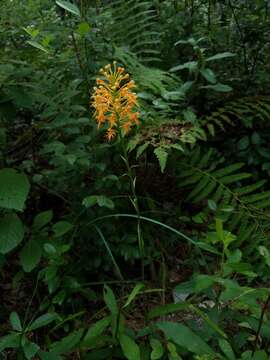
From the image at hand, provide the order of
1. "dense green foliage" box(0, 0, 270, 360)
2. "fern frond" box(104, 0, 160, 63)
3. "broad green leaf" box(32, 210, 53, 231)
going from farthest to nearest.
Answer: "fern frond" box(104, 0, 160, 63)
"broad green leaf" box(32, 210, 53, 231)
"dense green foliage" box(0, 0, 270, 360)

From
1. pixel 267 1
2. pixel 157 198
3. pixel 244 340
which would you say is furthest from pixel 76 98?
pixel 267 1

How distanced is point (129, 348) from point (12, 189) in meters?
0.68

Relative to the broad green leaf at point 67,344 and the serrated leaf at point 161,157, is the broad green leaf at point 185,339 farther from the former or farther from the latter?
the serrated leaf at point 161,157

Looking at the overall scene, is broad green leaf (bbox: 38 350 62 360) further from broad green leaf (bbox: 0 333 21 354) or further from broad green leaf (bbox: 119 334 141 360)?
broad green leaf (bbox: 119 334 141 360)

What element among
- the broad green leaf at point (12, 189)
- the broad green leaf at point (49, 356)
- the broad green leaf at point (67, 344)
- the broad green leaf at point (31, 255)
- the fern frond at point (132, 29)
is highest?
the fern frond at point (132, 29)

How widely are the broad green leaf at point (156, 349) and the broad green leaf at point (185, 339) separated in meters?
0.07

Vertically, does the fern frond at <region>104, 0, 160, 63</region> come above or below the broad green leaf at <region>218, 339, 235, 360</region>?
above

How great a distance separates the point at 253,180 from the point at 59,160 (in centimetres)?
125

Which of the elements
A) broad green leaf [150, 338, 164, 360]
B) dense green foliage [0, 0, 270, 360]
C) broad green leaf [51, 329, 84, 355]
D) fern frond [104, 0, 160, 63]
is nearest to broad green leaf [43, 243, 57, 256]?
dense green foliage [0, 0, 270, 360]

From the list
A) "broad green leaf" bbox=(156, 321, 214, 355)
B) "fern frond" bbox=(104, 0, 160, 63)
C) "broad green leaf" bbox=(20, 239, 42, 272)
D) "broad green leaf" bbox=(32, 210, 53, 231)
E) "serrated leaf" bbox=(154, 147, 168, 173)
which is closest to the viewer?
"broad green leaf" bbox=(156, 321, 214, 355)

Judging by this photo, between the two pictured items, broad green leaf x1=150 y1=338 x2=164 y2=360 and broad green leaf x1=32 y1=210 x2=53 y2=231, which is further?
broad green leaf x1=32 y1=210 x2=53 y2=231

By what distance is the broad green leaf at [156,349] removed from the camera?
134 cm

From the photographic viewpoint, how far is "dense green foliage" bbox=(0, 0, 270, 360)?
1.53 meters

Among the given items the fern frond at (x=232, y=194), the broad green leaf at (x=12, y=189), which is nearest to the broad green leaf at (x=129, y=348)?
the broad green leaf at (x=12, y=189)
